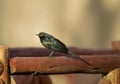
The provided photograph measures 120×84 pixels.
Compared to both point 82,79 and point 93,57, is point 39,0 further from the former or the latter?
point 93,57

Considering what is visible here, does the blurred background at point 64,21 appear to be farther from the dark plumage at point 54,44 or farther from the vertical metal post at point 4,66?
the vertical metal post at point 4,66

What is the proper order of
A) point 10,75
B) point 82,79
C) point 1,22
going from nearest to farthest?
point 10,75
point 82,79
point 1,22

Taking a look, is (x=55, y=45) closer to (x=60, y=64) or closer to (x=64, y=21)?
(x=60, y=64)

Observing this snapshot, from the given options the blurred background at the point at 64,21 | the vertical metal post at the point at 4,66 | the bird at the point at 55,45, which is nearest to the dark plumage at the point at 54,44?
the bird at the point at 55,45

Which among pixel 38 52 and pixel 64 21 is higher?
pixel 64 21

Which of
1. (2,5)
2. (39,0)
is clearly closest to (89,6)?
(39,0)

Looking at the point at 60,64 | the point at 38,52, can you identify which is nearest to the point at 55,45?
the point at 38,52

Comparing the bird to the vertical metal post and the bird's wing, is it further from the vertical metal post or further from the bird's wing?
the vertical metal post
